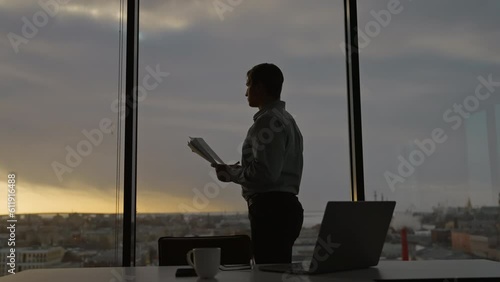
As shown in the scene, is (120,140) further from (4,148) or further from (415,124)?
(415,124)

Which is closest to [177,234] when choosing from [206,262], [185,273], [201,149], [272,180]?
[201,149]

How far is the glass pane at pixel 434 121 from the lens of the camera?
347 cm

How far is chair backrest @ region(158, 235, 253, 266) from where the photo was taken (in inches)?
84.4

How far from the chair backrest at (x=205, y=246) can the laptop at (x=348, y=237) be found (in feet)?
1.36

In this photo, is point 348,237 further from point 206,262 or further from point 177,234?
point 177,234

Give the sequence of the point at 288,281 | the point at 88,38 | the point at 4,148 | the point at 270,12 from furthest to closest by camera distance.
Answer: the point at 270,12, the point at 88,38, the point at 4,148, the point at 288,281

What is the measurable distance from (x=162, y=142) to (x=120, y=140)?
266mm

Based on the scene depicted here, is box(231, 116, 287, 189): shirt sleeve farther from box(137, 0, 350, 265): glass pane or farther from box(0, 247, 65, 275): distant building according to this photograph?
box(0, 247, 65, 275): distant building

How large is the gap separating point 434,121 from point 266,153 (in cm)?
178

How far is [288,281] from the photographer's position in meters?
1.46

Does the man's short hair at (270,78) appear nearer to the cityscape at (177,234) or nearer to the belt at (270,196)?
the belt at (270,196)

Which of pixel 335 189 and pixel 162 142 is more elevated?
pixel 162 142

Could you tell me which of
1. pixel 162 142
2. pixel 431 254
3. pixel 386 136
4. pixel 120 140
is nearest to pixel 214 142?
pixel 162 142

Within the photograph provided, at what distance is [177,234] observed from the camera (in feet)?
10.9
